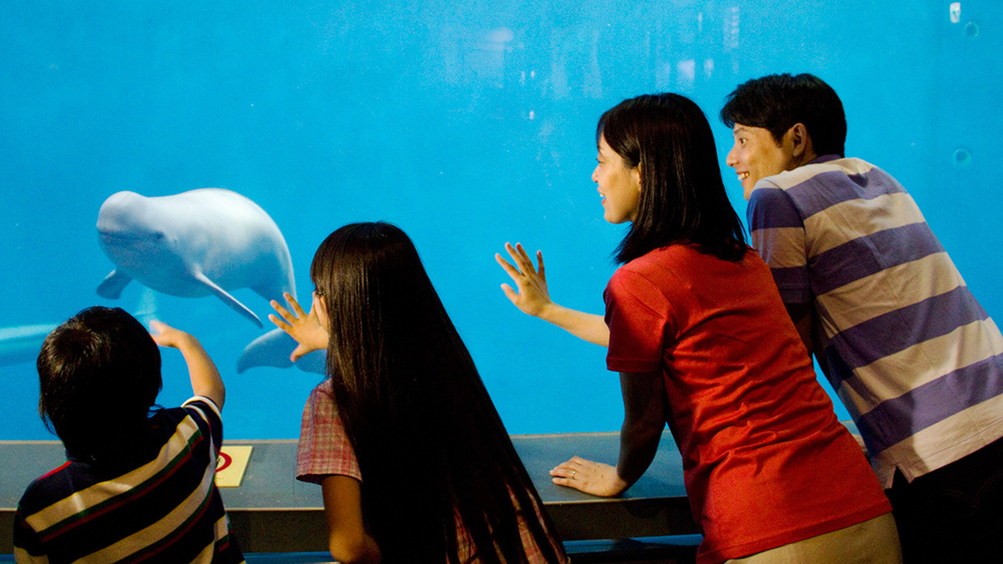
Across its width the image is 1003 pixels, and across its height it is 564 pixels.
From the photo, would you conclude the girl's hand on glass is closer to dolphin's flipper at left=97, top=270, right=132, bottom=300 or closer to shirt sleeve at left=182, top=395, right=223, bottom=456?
shirt sleeve at left=182, top=395, right=223, bottom=456

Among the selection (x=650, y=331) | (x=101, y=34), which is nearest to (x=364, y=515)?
(x=650, y=331)

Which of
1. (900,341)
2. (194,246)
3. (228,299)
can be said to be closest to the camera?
(900,341)

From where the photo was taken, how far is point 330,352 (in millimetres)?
1014

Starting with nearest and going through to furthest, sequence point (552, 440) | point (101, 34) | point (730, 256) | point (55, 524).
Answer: point (55, 524) → point (730, 256) → point (552, 440) → point (101, 34)

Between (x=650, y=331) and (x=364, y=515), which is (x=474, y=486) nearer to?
(x=364, y=515)

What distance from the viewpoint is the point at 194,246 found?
13.3 feet

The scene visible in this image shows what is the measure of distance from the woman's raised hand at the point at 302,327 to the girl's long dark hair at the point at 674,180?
0.57 m

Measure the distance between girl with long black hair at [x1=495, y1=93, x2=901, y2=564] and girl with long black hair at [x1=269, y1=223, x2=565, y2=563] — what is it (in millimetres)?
256

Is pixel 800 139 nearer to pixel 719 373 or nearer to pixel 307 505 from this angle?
pixel 719 373

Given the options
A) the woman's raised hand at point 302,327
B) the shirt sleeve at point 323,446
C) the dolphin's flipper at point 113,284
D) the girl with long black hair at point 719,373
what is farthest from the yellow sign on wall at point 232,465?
the dolphin's flipper at point 113,284

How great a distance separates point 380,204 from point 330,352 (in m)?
7.36

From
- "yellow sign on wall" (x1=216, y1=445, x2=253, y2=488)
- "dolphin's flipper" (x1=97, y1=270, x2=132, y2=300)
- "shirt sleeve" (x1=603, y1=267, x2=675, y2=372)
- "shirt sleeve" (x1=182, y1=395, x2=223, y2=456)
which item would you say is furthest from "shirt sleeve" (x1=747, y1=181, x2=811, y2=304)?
"dolphin's flipper" (x1=97, y1=270, x2=132, y2=300)

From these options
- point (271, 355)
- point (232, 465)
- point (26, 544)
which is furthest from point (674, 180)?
point (271, 355)

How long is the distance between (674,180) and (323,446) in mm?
726
